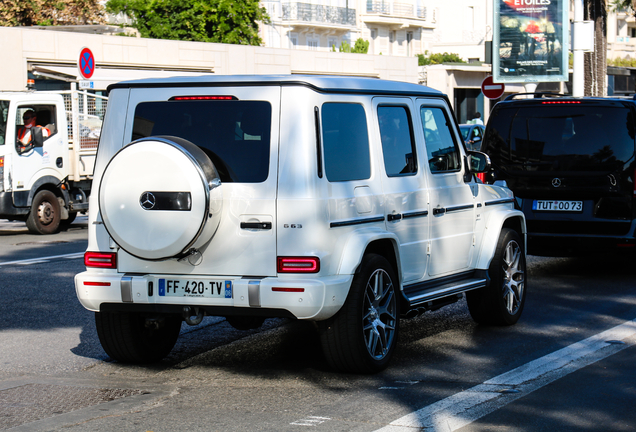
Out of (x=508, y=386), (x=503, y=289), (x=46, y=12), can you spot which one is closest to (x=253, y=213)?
(x=508, y=386)


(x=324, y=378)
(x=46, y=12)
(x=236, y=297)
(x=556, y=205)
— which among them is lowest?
(x=324, y=378)

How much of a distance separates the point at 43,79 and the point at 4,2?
1184 centimetres

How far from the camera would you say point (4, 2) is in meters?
37.4

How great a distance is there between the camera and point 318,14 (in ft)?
193

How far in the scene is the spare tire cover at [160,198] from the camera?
5348mm

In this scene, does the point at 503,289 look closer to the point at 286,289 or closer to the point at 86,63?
the point at 286,289

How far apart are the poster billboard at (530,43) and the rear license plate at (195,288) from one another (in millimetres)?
18931

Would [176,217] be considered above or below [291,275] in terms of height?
above

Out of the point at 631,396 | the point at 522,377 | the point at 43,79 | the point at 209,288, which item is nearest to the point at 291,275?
the point at 209,288

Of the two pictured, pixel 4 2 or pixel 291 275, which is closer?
pixel 291 275

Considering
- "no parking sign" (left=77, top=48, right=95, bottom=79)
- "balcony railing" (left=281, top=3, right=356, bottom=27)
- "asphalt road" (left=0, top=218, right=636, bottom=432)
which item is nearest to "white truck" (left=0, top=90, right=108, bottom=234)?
"no parking sign" (left=77, top=48, right=95, bottom=79)

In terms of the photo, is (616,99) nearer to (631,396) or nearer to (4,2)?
(631,396)

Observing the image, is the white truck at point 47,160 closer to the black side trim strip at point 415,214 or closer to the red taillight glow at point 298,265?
the black side trim strip at point 415,214

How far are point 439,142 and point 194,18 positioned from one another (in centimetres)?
3612
